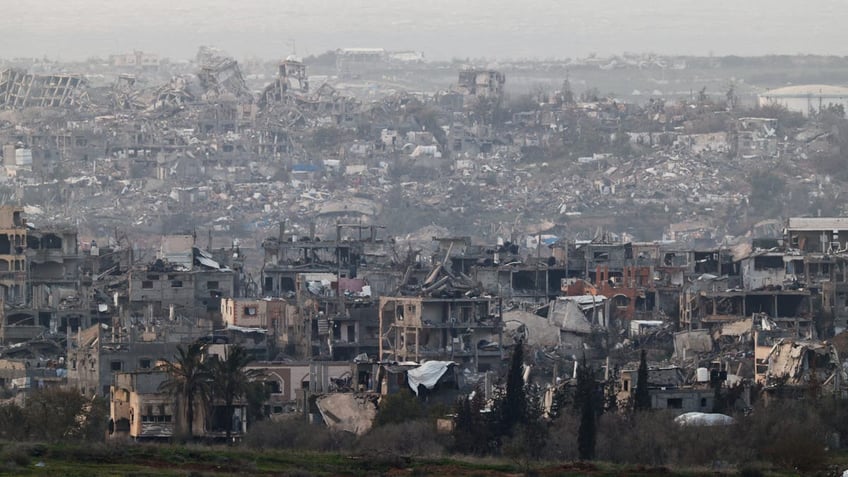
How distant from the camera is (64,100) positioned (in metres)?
172

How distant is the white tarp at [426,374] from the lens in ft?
193

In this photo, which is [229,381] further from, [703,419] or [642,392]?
[703,419]

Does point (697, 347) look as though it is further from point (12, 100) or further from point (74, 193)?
point (12, 100)

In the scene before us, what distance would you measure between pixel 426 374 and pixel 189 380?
270 inches

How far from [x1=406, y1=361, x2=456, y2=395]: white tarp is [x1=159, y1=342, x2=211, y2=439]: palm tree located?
17.7 feet

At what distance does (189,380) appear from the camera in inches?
2114

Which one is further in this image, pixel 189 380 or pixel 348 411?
pixel 348 411

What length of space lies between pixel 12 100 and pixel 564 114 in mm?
30758

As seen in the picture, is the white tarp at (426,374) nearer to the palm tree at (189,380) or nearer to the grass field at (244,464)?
the palm tree at (189,380)

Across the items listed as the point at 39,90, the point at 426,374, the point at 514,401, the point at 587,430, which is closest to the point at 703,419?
the point at 514,401

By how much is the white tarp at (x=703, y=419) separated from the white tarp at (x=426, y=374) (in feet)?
22.2

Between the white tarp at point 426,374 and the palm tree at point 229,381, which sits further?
the white tarp at point 426,374

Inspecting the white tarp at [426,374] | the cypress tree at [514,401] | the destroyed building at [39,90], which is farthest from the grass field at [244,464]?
the destroyed building at [39,90]

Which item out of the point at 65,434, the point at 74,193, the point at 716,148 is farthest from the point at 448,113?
the point at 65,434
